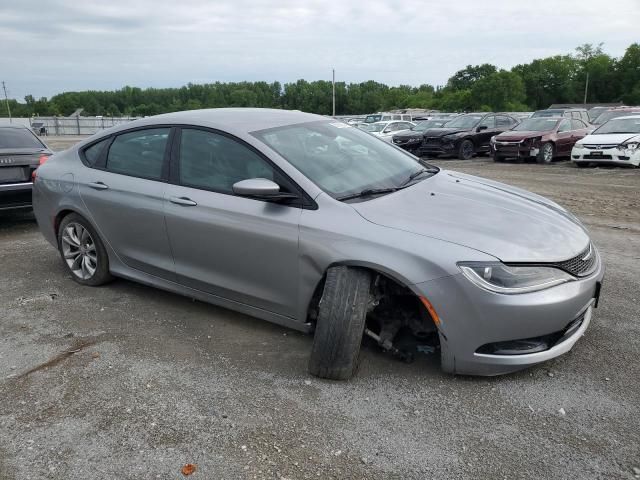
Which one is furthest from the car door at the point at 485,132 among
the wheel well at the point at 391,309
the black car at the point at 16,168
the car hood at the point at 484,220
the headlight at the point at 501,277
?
the headlight at the point at 501,277

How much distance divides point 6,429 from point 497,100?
348 feet

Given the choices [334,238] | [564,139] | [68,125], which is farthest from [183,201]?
[68,125]

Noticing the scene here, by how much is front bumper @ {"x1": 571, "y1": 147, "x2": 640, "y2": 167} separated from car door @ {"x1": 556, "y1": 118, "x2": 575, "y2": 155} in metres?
1.66

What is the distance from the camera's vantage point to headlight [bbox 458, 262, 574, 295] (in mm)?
2988

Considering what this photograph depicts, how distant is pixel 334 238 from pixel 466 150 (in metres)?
16.7

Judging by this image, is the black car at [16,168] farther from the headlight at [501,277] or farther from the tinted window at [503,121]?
the tinted window at [503,121]

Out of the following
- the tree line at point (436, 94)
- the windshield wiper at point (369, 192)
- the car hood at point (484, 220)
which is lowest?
the car hood at point (484, 220)

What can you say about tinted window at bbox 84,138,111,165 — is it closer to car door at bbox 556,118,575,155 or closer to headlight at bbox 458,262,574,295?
headlight at bbox 458,262,574,295

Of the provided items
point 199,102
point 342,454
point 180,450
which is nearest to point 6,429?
point 180,450

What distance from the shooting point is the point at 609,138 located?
14.6 meters

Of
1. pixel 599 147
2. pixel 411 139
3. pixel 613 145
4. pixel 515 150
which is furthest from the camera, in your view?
pixel 411 139

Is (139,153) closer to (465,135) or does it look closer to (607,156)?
(607,156)

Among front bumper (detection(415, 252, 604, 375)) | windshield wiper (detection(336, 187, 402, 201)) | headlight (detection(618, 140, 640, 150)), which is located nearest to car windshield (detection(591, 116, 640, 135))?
headlight (detection(618, 140, 640, 150))

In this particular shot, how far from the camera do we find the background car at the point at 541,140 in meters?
16.5
